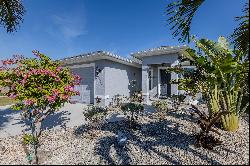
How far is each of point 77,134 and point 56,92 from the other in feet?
8.63

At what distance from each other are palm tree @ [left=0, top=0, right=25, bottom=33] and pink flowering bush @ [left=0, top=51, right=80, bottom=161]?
9.99 feet

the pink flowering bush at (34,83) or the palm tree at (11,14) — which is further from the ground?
the palm tree at (11,14)

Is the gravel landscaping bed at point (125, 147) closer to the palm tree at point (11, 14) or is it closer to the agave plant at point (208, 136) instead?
the agave plant at point (208, 136)

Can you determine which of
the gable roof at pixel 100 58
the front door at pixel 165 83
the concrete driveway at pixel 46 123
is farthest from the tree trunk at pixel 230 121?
the front door at pixel 165 83

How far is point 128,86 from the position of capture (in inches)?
723

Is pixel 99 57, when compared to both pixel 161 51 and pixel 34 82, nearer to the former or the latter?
pixel 161 51

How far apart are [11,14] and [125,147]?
7248mm

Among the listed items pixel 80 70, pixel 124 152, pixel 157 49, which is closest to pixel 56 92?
pixel 124 152

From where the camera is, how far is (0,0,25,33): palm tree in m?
9.19

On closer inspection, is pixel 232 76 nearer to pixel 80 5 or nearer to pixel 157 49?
pixel 157 49

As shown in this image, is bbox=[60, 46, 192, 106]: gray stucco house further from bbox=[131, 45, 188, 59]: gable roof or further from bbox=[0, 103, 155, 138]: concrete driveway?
bbox=[0, 103, 155, 138]: concrete driveway

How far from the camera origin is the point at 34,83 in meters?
6.45

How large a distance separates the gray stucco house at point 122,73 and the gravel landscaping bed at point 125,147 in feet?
21.6

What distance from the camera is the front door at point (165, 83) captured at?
18.3 metres
